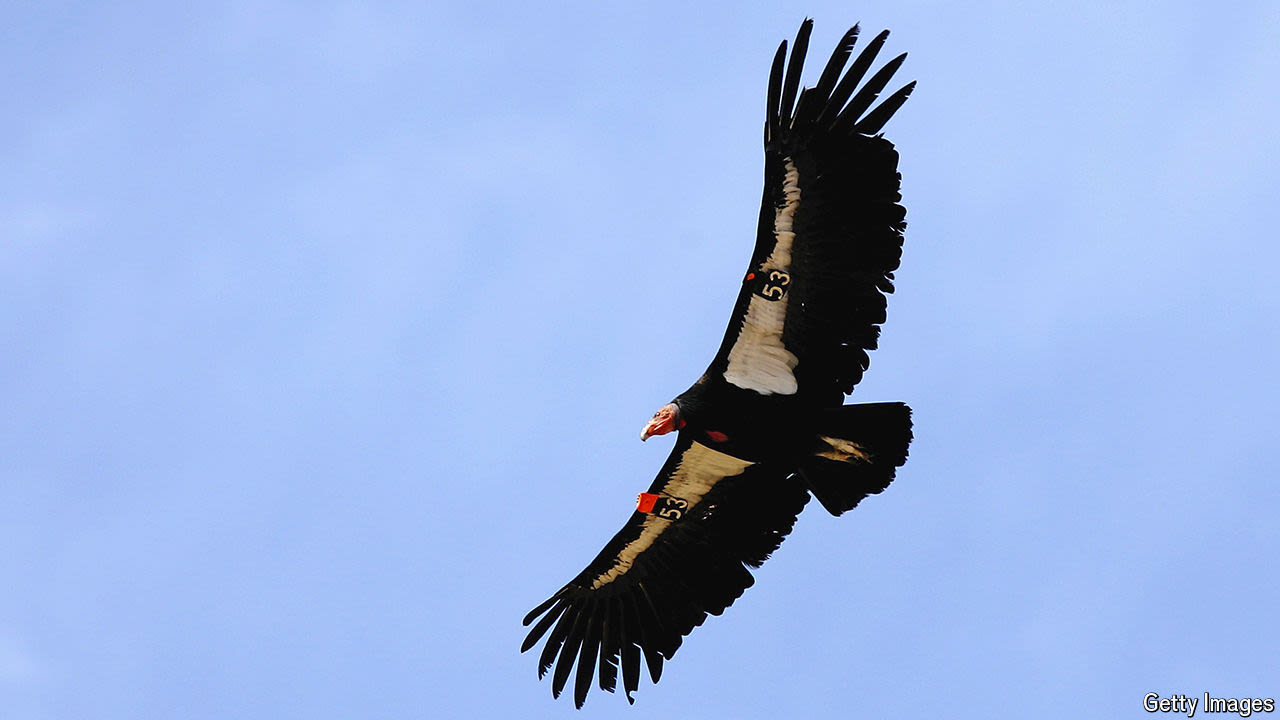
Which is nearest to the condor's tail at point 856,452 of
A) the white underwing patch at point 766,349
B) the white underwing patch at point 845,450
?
the white underwing patch at point 845,450

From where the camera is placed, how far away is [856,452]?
17609 millimetres

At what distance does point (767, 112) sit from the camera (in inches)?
666

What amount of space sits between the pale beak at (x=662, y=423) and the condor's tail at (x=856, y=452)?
1652mm

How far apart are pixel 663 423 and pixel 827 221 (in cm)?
294

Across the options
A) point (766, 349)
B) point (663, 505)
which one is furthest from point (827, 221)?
point (663, 505)

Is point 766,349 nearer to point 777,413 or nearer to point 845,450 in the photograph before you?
point 777,413

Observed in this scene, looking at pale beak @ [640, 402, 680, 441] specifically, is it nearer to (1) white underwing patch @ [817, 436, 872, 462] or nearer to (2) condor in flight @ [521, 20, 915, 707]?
(2) condor in flight @ [521, 20, 915, 707]

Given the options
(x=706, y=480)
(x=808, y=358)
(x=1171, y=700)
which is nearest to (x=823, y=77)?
(x=808, y=358)

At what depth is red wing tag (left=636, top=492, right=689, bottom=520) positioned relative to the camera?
1900 centimetres

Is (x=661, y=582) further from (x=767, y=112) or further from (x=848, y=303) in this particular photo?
(x=767, y=112)

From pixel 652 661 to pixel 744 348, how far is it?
13.2 ft

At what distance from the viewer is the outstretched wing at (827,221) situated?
16703 millimetres

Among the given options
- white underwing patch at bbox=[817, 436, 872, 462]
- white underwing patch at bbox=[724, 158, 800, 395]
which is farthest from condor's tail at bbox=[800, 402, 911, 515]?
white underwing patch at bbox=[724, 158, 800, 395]

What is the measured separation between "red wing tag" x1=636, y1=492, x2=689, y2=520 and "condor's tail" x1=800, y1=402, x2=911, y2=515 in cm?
175
